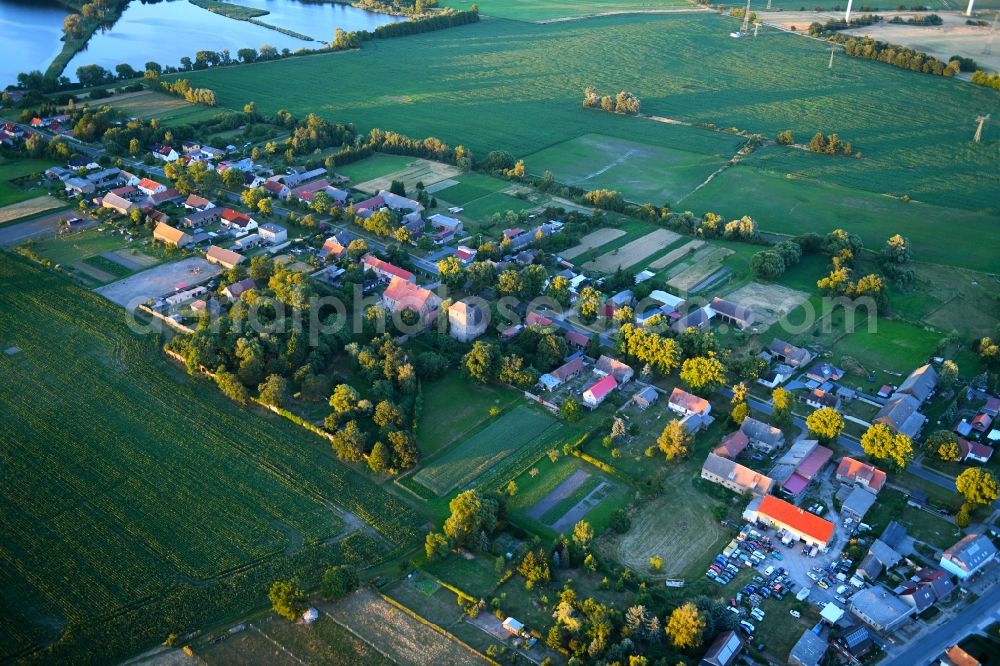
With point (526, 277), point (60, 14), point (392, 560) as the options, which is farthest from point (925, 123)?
point (60, 14)

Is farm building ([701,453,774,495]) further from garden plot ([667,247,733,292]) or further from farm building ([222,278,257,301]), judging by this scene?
farm building ([222,278,257,301])

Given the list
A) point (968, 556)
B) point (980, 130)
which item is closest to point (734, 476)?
point (968, 556)

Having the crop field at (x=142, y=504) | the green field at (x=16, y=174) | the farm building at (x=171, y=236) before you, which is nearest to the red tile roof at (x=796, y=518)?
the crop field at (x=142, y=504)

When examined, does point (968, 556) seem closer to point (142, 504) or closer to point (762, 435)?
point (762, 435)

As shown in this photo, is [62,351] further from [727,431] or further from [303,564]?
[727,431]

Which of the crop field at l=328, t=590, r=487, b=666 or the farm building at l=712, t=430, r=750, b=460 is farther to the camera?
the farm building at l=712, t=430, r=750, b=460

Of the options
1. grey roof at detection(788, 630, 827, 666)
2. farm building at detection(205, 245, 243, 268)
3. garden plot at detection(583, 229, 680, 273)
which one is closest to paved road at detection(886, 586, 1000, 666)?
grey roof at detection(788, 630, 827, 666)
